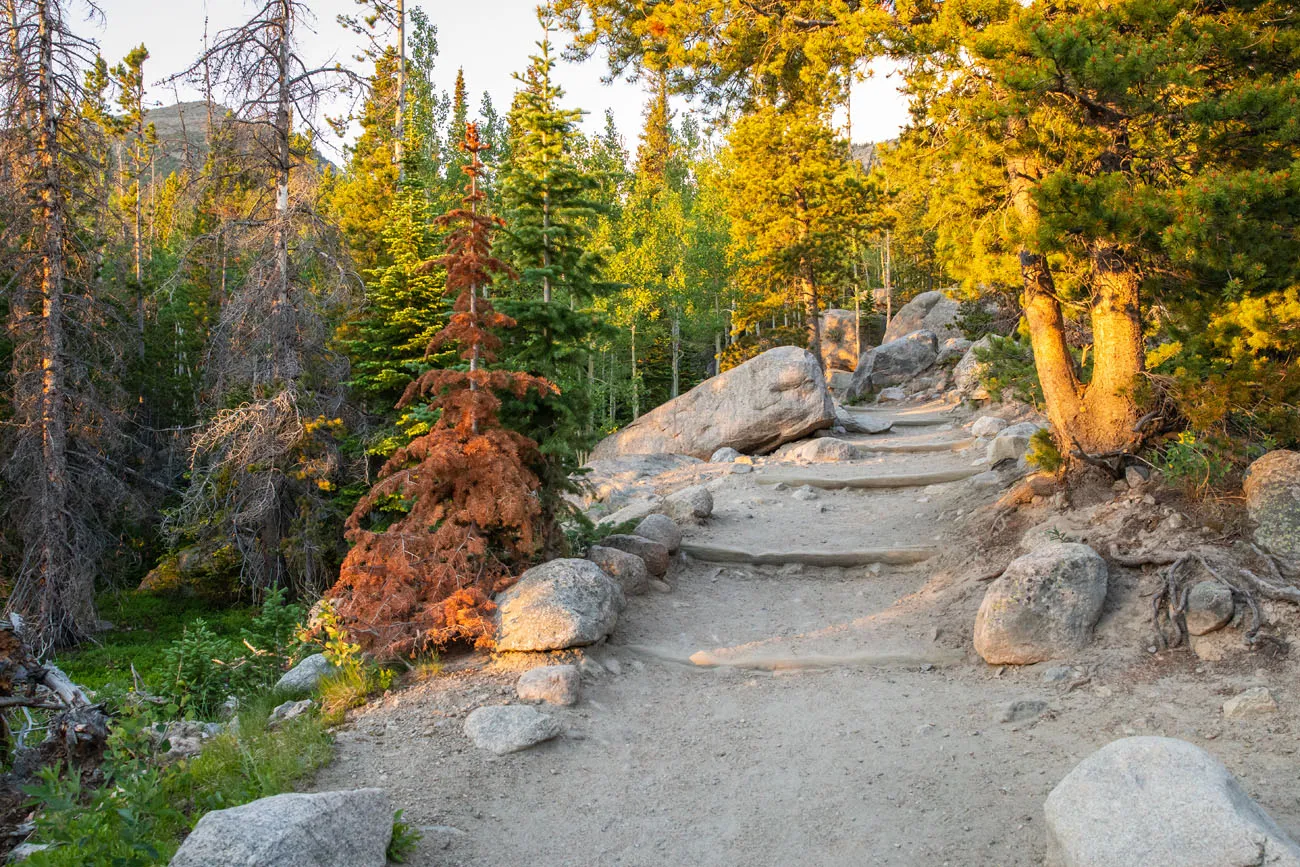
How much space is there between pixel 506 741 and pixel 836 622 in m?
3.59

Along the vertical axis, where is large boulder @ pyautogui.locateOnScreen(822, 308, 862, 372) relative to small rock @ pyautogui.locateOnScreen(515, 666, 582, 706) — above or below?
above

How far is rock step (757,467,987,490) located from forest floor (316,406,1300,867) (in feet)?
11.9

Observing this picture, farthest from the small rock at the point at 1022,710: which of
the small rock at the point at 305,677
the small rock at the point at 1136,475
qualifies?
the small rock at the point at 305,677

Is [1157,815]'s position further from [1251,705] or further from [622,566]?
[622,566]

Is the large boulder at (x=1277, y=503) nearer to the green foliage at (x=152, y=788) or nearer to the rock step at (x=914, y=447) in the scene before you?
the green foliage at (x=152, y=788)

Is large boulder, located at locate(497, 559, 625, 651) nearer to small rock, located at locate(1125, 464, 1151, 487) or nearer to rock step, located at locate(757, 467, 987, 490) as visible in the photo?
small rock, located at locate(1125, 464, 1151, 487)

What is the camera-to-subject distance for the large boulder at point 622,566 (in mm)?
8211

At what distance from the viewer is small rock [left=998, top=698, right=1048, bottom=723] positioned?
18.2ft

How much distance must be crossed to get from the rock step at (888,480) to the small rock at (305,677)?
774cm

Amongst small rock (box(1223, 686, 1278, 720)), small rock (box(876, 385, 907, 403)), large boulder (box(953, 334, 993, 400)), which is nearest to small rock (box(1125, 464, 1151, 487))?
small rock (box(1223, 686, 1278, 720))

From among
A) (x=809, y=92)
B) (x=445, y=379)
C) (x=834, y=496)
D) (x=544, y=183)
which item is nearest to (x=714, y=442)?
(x=834, y=496)

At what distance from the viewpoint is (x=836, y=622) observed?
7.79 meters

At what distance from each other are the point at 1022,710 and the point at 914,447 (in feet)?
33.7

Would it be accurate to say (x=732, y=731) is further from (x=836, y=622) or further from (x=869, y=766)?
(x=836, y=622)
